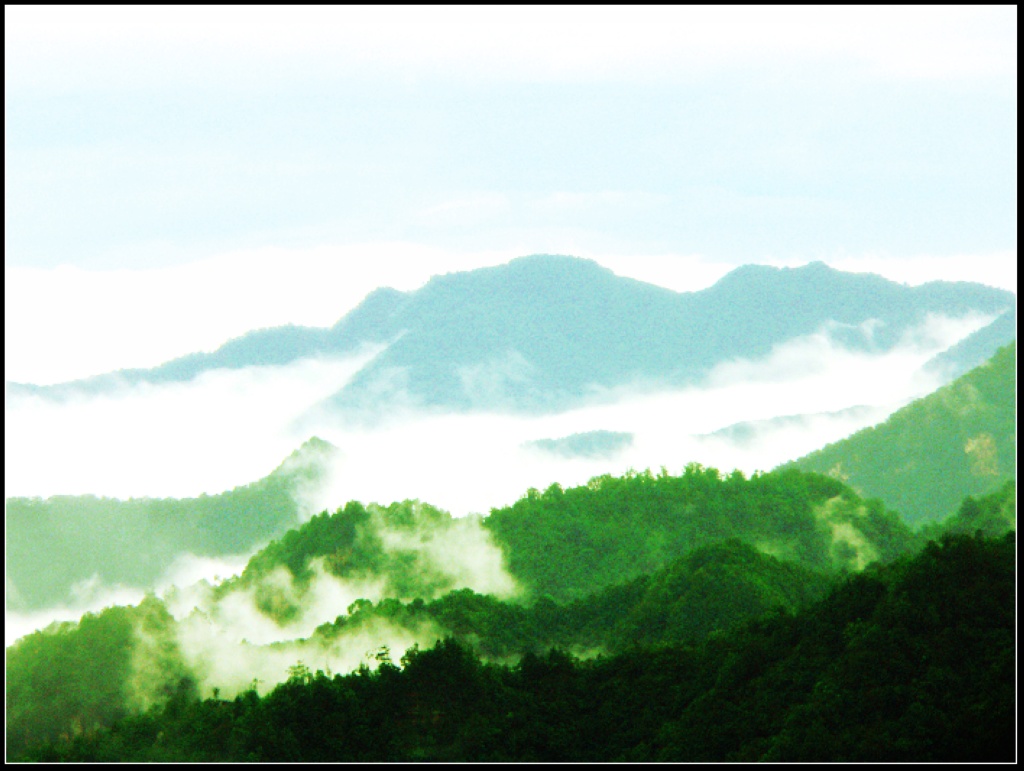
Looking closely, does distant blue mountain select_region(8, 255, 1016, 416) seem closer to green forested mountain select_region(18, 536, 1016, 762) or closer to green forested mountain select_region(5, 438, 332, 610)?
green forested mountain select_region(5, 438, 332, 610)

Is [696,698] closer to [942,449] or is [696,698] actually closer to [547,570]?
[547,570]

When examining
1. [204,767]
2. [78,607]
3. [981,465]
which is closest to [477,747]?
[204,767]

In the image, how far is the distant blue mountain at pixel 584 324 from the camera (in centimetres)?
9400

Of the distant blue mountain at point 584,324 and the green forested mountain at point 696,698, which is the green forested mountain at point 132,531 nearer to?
the distant blue mountain at point 584,324

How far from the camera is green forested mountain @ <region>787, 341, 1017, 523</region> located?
79.5 meters

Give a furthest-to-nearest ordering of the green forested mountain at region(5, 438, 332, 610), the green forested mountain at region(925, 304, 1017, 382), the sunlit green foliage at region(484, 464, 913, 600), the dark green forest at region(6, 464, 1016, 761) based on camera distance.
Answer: the green forested mountain at region(925, 304, 1017, 382) → the green forested mountain at region(5, 438, 332, 610) → the sunlit green foliage at region(484, 464, 913, 600) → the dark green forest at region(6, 464, 1016, 761)

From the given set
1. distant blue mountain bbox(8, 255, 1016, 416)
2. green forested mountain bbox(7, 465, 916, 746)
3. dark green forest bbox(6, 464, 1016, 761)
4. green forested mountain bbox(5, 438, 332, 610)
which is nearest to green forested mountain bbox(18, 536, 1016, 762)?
dark green forest bbox(6, 464, 1016, 761)

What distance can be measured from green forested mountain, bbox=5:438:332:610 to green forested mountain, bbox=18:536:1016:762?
2978 inches

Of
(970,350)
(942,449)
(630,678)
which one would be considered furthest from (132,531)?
(630,678)

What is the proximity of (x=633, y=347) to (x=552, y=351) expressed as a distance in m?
6.05

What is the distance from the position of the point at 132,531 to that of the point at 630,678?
300 feet

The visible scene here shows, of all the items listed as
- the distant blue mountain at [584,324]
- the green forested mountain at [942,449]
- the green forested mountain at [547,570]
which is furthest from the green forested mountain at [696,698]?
the distant blue mountain at [584,324]

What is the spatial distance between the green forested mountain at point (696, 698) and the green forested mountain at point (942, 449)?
1954 inches

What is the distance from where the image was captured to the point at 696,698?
29.7 meters
